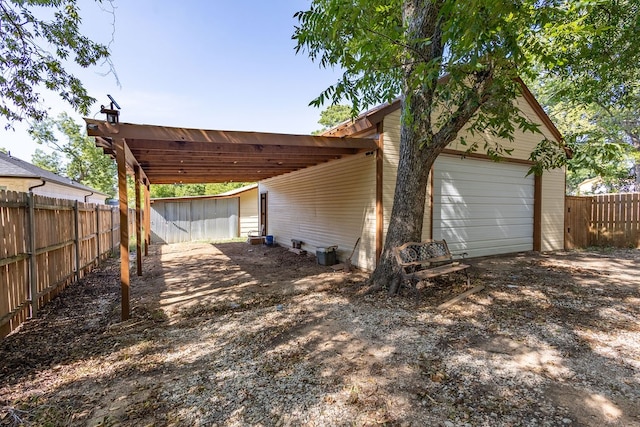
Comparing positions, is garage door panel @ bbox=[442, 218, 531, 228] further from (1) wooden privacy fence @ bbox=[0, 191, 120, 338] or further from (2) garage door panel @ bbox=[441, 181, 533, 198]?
(1) wooden privacy fence @ bbox=[0, 191, 120, 338]

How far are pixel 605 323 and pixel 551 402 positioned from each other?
232 cm

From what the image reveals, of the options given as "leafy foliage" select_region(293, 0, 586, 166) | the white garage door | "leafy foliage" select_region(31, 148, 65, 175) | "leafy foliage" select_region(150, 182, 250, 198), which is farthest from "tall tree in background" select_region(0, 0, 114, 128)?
"leafy foliage" select_region(31, 148, 65, 175)

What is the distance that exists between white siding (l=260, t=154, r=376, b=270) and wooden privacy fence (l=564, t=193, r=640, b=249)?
7.94 meters

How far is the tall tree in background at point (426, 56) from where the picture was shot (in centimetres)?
316

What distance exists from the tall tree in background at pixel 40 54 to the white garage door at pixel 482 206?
26.1 ft

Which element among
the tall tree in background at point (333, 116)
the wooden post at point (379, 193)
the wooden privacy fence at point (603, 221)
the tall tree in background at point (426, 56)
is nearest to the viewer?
the tall tree in background at point (426, 56)

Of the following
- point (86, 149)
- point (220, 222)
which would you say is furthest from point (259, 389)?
point (86, 149)

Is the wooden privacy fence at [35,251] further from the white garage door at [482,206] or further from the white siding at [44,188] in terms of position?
the white garage door at [482,206]

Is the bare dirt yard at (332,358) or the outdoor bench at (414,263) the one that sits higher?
the outdoor bench at (414,263)

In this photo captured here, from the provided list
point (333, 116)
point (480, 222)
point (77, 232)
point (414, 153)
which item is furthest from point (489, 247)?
point (333, 116)

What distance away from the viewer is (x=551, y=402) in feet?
7.09

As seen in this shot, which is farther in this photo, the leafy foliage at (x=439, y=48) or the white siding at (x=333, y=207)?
the white siding at (x=333, y=207)

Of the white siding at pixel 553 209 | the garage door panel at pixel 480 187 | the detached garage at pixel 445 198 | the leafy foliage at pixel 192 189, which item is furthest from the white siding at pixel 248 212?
the white siding at pixel 553 209

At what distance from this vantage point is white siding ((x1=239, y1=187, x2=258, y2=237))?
53.9 feet
